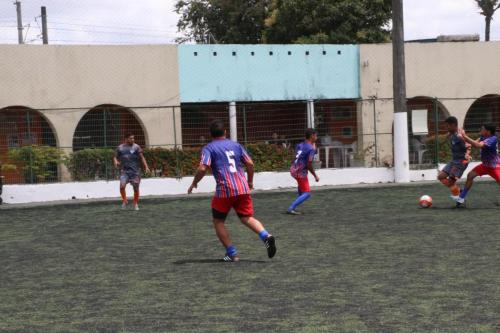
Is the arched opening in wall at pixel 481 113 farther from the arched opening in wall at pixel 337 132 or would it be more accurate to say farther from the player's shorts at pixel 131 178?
the player's shorts at pixel 131 178

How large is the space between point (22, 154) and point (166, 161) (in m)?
4.33

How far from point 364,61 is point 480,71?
4667 millimetres

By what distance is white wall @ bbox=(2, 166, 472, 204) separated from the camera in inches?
917

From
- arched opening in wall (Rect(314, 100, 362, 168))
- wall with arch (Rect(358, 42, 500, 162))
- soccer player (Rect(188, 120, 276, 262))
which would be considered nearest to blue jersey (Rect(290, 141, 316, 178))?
soccer player (Rect(188, 120, 276, 262))

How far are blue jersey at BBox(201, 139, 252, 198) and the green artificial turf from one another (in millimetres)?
892

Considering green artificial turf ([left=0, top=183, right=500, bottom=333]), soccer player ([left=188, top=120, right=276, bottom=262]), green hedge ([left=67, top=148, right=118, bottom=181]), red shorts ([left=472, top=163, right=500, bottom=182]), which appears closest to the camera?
green artificial turf ([left=0, top=183, right=500, bottom=333])

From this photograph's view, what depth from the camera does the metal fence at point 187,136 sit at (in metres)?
24.5

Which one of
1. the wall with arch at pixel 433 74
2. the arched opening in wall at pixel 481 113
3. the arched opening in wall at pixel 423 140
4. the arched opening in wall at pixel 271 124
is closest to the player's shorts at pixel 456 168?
the arched opening in wall at pixel 423 140

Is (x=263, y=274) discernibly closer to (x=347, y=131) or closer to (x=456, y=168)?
(x=456, y=168)

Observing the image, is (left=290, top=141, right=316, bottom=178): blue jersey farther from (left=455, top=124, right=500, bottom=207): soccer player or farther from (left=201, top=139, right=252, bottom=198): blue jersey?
(left=201, top=139, right=252, bottom=198): blue jersey

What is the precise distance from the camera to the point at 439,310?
739 centimetres

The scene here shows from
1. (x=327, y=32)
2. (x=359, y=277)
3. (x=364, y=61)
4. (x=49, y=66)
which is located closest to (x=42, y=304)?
(x=359, y=277)

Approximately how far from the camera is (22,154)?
2389 cm

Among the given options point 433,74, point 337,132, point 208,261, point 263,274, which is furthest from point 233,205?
point 433,74
